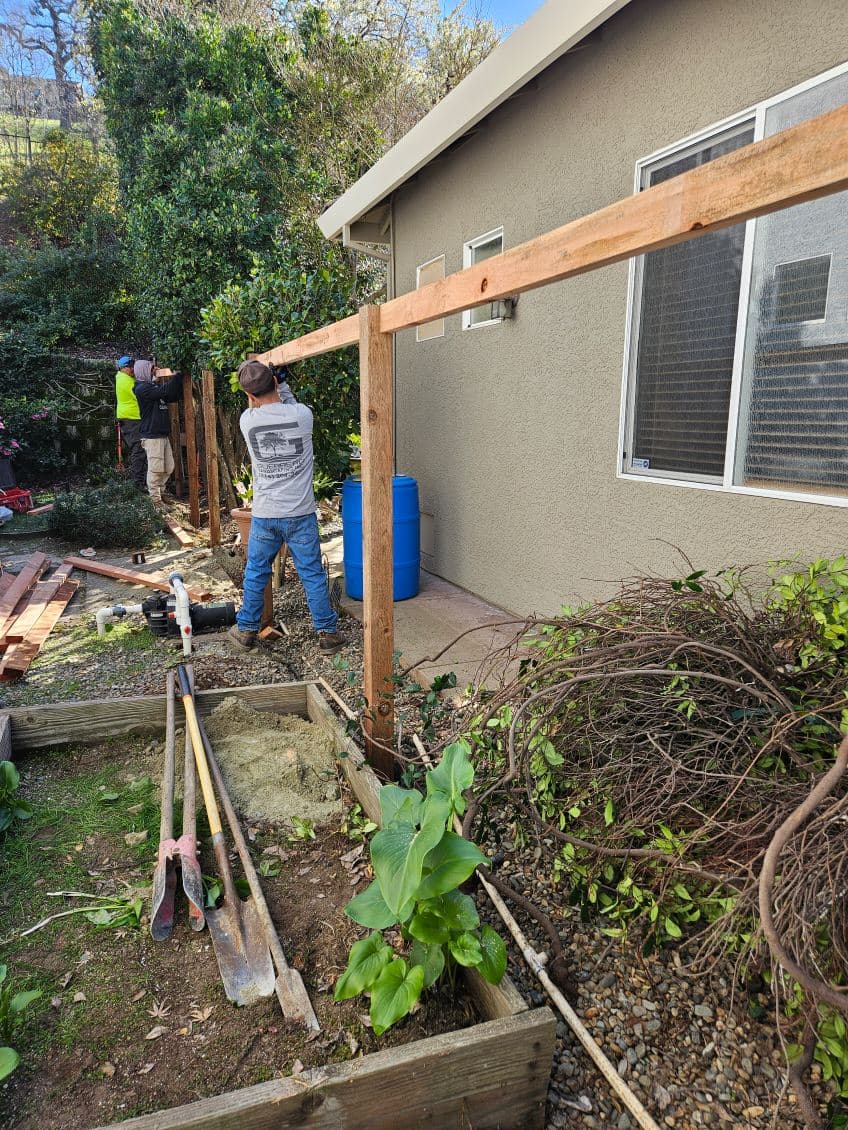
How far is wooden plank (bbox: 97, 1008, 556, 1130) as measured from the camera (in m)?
1.52

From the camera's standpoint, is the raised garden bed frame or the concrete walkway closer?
the raised garden bed frame

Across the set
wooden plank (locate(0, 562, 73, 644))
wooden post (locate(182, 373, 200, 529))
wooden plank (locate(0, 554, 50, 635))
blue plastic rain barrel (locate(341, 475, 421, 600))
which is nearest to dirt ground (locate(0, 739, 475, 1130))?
wooden plank (locate(0, 562, 73, 644))

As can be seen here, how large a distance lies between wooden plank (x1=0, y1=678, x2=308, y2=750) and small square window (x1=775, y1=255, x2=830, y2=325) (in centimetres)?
294

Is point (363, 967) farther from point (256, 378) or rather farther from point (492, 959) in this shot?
point (256, 378)

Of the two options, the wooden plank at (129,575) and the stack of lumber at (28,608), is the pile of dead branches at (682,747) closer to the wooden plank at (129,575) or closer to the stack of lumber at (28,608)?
the stack of lumber at (28,608)

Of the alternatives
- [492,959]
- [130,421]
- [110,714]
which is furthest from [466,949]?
[130,421]

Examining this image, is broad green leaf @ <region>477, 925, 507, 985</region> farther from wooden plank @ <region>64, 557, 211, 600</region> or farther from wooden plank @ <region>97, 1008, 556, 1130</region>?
wooden plank @ <region>64, 557, 211, 600</region>

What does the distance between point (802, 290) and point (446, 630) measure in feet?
9.71

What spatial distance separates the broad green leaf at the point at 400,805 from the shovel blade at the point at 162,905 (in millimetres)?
890

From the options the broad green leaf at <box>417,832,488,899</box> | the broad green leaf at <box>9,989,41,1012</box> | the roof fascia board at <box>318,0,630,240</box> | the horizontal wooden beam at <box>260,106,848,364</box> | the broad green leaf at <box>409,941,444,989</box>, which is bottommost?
the broad green leaf at <box>9,989,41,1012</box>

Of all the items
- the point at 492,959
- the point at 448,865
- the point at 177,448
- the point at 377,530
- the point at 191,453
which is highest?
the point at 377,530

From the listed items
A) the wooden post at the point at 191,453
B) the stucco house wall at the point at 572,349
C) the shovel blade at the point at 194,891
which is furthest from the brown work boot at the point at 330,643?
the wooden post at the point at 191,453

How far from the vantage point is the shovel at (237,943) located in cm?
204

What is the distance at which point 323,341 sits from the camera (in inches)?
138
